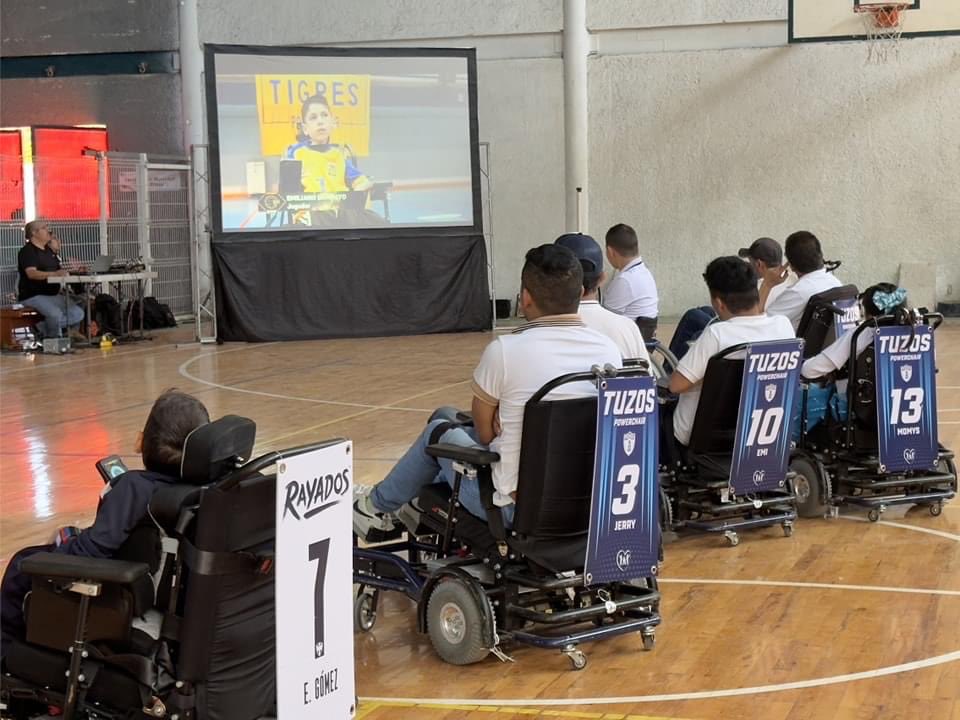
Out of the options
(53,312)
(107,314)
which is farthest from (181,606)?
(107,314)

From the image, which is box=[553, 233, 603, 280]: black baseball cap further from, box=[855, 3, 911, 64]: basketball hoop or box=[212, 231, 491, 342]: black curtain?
box=[855, 3, 911, 64]: basketball hoop

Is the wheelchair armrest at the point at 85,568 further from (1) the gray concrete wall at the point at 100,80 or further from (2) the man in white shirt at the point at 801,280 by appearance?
(1) the gray concrete wall at the point at 100,80

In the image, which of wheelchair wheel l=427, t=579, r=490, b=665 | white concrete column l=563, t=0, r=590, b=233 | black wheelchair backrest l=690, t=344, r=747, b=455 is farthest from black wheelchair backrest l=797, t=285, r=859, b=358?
white concrete column l=563, t=0, r=590, b=233

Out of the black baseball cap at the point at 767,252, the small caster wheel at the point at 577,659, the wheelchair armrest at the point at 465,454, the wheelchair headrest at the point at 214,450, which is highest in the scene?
the black baseball cap at the point at 767,252

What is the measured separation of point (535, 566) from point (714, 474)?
160 cm

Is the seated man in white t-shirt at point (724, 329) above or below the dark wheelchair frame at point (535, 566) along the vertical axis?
above

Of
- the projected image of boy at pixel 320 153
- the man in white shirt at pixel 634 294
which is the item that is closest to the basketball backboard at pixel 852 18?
the projected image of boy at pixel 320 153

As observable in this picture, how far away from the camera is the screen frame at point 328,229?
1420 cm

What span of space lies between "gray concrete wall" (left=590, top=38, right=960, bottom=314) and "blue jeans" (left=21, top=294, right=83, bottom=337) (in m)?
6.28

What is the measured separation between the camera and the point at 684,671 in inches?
154

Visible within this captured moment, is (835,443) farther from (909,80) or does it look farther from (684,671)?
(909,80)

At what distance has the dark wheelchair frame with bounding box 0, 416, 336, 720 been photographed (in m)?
2.93

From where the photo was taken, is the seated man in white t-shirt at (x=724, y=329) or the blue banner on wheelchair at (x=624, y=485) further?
the seated man in white t-shirt at (x=724, y=329)

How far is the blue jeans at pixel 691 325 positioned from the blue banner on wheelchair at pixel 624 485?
8.67ft
